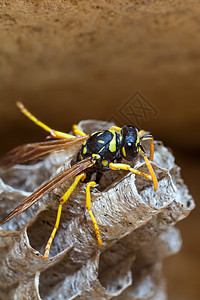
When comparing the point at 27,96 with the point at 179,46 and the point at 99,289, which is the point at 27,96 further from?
the point at 99,289

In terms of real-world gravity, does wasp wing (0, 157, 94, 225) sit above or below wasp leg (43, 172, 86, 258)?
above

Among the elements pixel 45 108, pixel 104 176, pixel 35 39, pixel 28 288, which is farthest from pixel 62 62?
pixel 28 288

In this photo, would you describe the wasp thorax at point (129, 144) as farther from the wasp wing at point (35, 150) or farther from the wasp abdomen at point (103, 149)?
→ the wasp wing at point (35, 150)

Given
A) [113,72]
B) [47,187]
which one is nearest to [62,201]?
[47,187]

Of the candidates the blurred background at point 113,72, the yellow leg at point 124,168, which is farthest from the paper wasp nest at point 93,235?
the blurred background at point 113,72

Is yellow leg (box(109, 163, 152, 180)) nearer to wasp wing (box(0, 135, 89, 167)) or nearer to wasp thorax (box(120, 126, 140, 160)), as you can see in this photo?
wasp thorax (box(120, 126, 140, 160))

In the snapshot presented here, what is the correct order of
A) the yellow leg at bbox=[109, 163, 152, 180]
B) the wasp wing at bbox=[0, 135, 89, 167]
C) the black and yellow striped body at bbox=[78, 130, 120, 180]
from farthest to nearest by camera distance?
the wasp wing at bbox=[0, 135, 89, 167]
the black and yellow striped body at bbox=[78, 130, 120, 180]
the yellow leg at bbox=[109, 163, 152, 180]

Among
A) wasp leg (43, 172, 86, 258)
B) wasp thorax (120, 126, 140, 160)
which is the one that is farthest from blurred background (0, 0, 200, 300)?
wasp leg (43, 172, 86, 258)
